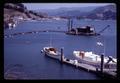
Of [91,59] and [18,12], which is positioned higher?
[18,12]

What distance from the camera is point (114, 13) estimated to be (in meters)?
2.83

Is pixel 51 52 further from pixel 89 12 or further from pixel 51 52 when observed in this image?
pixel 89 12

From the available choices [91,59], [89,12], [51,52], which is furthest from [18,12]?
[91,59]

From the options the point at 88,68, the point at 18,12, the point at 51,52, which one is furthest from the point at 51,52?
the point at 18,12

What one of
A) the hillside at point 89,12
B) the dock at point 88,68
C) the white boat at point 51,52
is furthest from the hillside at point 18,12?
the dock at point 88,68

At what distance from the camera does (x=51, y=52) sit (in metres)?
2.88

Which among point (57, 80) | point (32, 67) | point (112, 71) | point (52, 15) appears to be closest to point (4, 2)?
point (52, 15)

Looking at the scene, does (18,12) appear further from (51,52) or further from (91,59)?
(91,59)

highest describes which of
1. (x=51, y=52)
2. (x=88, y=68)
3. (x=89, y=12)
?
(x=89, y=12)

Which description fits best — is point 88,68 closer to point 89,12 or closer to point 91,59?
point 91,59

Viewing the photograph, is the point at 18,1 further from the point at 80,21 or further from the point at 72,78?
the point at 72,78

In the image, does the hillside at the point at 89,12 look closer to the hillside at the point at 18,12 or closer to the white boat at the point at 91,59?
the hillside at the point at 18,12

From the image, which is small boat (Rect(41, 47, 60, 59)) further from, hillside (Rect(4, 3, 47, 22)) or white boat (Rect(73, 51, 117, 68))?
hillside (Rect(4, 3, 47, 22))

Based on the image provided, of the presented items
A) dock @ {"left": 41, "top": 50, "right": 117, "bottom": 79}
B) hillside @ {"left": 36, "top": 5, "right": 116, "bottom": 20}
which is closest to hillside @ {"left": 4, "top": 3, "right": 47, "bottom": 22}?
hillside @ {"left": 36, "top": 5, "right": 116, "bottom": 20}
